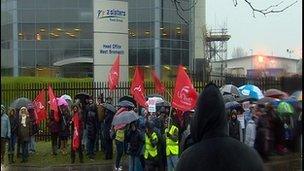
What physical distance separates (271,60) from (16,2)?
740 inches

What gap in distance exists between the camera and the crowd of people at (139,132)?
1344 cm

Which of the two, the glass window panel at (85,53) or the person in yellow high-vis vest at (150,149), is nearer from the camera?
the person in yellow high-vis vest at (150,149)

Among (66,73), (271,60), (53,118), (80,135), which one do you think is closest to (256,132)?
(80,135)

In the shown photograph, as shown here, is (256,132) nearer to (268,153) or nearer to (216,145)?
(268,153)

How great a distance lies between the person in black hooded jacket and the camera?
3473 millimetres

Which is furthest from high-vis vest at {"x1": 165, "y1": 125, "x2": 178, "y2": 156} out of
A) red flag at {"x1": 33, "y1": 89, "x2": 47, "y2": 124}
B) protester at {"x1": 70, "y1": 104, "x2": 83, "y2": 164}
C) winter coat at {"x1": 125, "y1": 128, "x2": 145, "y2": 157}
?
red flag at {"x1": 33, "y1": 89, "x2": 47, "y2": 124}

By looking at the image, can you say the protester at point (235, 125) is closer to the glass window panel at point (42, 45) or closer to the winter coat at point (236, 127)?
the winter coat at point (236, 127)

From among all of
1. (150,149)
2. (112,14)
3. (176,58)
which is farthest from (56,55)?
(150,149)

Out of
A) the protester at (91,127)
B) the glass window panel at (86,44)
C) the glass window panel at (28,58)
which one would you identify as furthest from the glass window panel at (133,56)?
the protester at (91,127)

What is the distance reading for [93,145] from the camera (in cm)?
1577

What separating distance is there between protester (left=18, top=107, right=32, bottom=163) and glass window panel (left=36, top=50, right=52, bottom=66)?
27746 millimetres

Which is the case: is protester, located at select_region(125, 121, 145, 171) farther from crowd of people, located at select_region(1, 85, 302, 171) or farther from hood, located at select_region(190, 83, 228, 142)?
hood, located at select_region(190, 83, 228, 142)

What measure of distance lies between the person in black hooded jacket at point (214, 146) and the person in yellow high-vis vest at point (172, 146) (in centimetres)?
976

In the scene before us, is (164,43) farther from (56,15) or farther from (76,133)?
(76,133)
